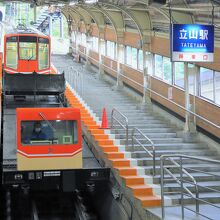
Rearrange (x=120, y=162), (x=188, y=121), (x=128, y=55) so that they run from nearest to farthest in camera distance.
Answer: (x=120, y=162) → (x=188, y=121) → (x=128, y=55)

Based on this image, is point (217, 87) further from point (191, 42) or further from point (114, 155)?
point (114, 155)

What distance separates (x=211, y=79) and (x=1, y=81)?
966 cm

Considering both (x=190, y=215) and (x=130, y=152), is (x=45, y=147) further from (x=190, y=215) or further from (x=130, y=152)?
(x=190, y=215)

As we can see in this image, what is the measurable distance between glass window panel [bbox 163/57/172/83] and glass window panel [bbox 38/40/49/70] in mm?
6912

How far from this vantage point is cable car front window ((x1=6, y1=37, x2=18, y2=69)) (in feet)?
81.8

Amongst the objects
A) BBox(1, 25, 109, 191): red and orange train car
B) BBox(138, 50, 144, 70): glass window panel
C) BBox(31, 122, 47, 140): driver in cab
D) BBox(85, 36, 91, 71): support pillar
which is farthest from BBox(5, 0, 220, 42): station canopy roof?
BBox(85, 36, 91, 71): support pillar

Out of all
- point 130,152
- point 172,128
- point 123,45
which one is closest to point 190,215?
point 130,152

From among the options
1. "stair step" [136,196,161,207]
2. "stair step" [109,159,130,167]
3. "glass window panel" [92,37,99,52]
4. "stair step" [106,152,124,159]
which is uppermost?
"glass window panel" [92,37,99,52]

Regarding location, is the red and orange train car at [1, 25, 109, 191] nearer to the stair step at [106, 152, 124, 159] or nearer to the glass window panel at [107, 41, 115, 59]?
the stair step at [106, 152, 124, 159]

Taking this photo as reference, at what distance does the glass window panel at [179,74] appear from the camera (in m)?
19.2

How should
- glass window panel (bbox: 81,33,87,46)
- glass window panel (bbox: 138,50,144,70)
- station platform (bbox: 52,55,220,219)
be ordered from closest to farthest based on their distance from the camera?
station platform (bbox: 52,55,220,219), glass window panel (bbox: 138,50,144,70), glass window panel (bbox: 81,33,87,46)

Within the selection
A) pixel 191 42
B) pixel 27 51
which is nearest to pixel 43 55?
pixel 27 51

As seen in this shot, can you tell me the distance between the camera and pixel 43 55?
25.6 m

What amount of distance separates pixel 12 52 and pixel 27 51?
717 millimetres
